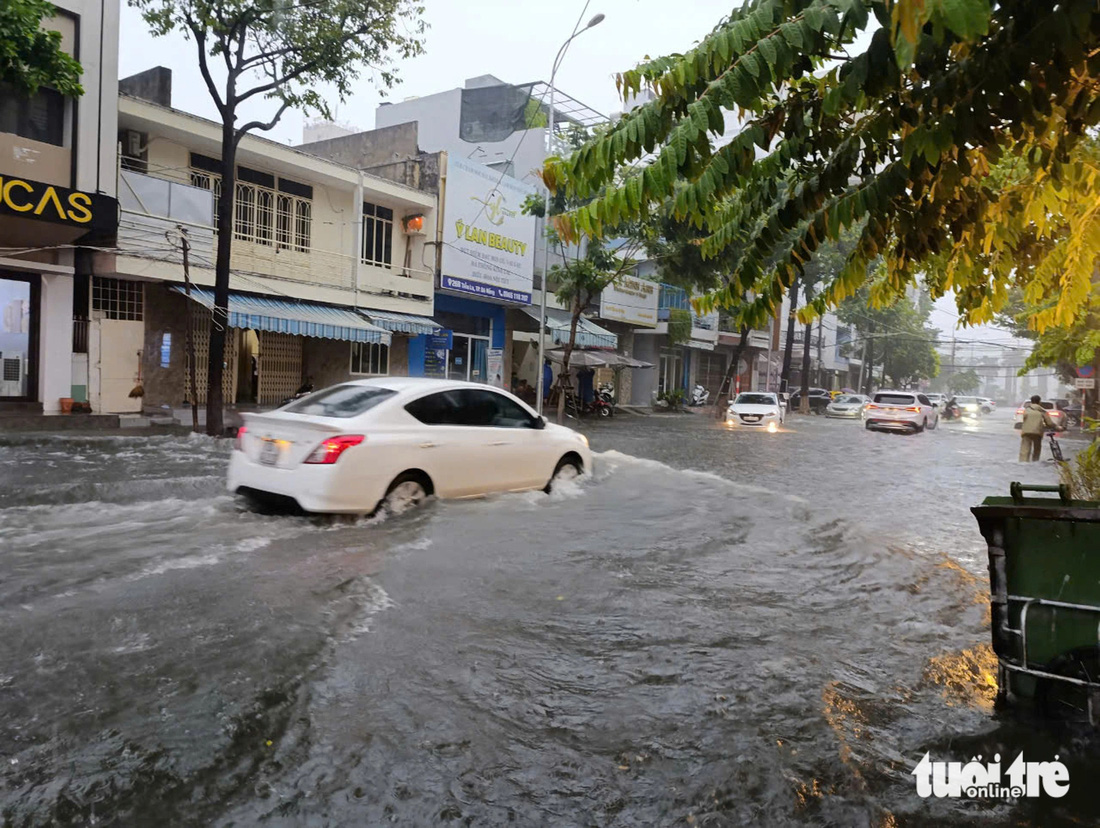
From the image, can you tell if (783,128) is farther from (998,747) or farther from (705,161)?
(998,747)

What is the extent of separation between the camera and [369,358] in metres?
23.9

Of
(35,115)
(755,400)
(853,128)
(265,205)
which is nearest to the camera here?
(853,128)

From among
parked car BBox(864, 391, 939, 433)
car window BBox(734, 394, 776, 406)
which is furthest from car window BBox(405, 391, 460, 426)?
parked car BBox(864, 391, 939, 433)

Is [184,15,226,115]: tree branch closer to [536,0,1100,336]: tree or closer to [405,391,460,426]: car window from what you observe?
[405,391,460,426]: car window

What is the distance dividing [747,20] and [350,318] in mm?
18443

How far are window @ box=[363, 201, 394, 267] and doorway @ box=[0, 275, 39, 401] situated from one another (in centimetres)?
882

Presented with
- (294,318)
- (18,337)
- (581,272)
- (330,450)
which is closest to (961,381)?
(581,272)

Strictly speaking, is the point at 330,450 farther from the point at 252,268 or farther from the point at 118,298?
the point at 252,268

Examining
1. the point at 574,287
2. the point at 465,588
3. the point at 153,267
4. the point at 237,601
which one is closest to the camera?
the point at 237,601

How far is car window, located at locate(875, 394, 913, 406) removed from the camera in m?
28.9

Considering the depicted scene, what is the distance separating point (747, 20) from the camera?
2.96 m

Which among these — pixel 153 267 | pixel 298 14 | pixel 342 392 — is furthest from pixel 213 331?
pixel 342 392

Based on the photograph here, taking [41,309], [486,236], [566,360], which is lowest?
[566,360]

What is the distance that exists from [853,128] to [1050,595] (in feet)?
7.74
